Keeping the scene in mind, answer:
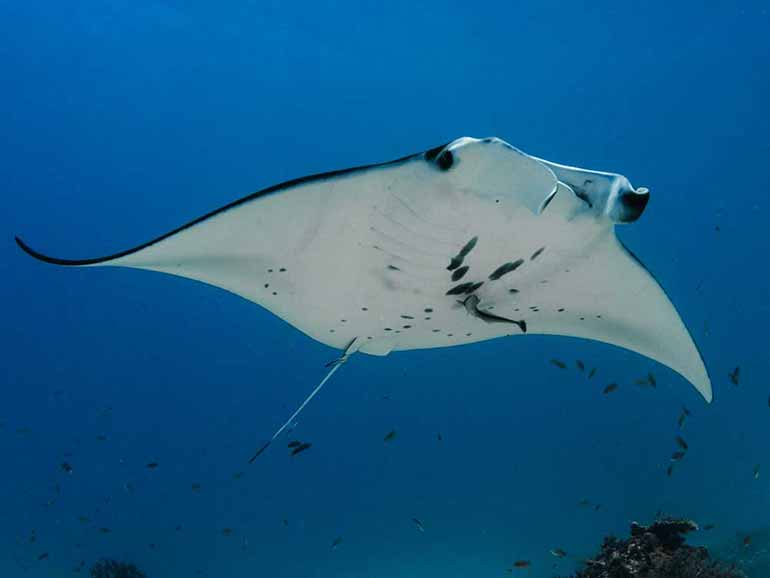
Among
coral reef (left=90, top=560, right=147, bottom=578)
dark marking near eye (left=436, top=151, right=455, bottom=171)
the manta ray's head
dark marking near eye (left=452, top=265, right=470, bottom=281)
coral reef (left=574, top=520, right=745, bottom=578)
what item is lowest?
coral reef (left=90, top=560, right=147, bottom=578)

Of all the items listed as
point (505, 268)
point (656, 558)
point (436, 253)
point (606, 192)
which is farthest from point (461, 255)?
point (656, 558)

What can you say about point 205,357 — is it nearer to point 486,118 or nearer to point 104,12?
point 104,12

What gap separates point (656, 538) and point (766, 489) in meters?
21.2

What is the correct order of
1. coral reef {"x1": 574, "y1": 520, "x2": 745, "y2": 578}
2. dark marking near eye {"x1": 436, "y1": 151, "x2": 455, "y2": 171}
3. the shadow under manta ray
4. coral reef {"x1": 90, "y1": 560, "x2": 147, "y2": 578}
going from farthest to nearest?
1. coral reef {"x1": 90, "y1": 560, "x2": 147, "y2": 578}
2. coral reef {"x1": 574, "y1": 520, "x2": 745, "y2": 578}
3. the shadow under manta ray
4. dark marking near eye {"x1": 436, "y1": 151, "x2": 455, "y2": 171}

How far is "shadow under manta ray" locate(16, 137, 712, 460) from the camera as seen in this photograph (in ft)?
7.91

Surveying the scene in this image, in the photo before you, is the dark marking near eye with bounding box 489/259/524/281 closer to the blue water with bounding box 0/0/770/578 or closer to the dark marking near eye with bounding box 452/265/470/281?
the dark marking near eye with bounding box 452/265/470/281

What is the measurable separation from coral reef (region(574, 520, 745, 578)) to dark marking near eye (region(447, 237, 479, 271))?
3453 millimetres

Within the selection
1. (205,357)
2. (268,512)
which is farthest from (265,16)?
(268,512)

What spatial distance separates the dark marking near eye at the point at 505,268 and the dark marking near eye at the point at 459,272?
16 centimetres

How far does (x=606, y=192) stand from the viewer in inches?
99.9

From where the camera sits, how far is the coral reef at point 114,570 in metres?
15.3

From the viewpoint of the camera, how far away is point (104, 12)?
38.0 ft

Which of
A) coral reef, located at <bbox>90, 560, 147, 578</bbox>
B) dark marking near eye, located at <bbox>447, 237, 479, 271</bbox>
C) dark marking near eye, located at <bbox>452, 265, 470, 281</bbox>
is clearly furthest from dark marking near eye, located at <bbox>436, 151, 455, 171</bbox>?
coral reef, located at <bbox>90, 560, 147, 578</bbox>

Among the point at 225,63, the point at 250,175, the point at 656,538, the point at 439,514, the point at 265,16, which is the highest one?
the point at 265,16
